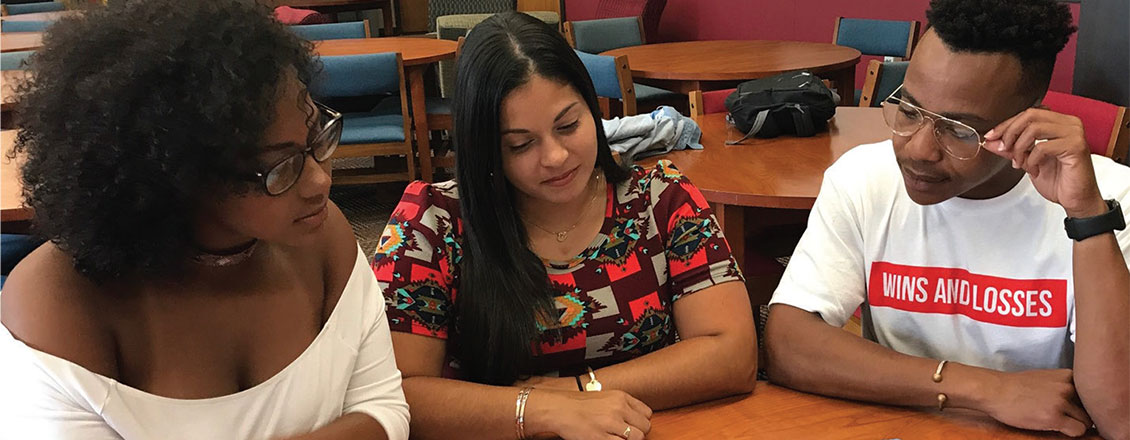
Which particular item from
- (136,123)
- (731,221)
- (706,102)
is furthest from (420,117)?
(136,123)

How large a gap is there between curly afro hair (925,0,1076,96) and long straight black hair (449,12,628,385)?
58cm

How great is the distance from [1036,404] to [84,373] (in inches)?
46.5

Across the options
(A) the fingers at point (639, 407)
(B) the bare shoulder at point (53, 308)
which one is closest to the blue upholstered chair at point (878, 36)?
(A) the fingers at point (639, 407)

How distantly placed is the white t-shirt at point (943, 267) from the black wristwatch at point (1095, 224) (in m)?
0.07

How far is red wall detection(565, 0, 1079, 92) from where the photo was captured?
4.76 metres

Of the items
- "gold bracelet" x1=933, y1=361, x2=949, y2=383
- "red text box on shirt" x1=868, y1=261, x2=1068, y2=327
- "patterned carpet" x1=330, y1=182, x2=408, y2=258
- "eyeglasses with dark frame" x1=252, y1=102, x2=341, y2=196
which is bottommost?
"patterned carpet" x1=330, y1=182, x2=408, y2=258

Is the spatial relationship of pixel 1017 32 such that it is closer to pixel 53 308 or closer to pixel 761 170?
pixel 761 170

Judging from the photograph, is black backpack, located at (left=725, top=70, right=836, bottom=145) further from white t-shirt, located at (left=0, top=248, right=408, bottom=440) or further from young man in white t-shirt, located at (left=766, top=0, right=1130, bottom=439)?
white t-shirt, located at (left=0, top=248, right=408, bottom=440)

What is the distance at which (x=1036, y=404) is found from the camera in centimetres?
119

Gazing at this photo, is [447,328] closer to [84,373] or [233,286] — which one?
[233,286]

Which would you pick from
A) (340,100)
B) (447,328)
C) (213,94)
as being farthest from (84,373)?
(340,100)

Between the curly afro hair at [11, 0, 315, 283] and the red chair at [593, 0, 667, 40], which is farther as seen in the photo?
the red chair at [593, 0, 667, 40]

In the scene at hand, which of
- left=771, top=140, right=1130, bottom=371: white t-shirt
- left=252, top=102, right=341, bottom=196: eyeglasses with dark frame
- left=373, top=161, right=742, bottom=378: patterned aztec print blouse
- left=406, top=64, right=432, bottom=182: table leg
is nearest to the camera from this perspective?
left=252, top=102, right=341, bottom=196: eyeglasses with dark frame

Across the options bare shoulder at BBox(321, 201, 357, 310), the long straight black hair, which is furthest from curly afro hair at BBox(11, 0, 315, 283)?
the long straight black hair
